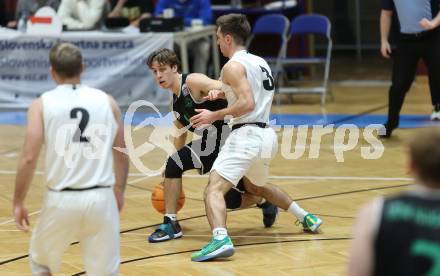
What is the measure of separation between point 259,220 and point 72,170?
3361 mm

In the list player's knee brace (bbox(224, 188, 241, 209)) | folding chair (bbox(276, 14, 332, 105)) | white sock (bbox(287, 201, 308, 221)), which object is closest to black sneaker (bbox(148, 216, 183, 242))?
player's knee brace (bbox(224, 188, 241, 209))

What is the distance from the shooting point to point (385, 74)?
1808cm

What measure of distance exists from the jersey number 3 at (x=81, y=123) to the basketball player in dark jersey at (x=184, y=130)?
2398 mm

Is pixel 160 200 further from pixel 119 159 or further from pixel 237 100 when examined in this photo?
pixel 119 159

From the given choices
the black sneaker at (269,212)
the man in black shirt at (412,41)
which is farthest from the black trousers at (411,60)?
the black sneaker at (269,212)

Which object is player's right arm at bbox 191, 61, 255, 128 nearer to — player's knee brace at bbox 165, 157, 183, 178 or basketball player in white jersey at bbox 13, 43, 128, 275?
player's knee brace at bbox 165, 157, 183, 178

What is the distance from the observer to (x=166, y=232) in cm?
746

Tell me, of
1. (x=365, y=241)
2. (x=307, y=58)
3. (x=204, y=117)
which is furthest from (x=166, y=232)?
(x=307, y=58)

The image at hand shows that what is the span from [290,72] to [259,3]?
142 centimetres

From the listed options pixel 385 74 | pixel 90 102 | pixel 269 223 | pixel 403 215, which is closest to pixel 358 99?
pixel 385 74

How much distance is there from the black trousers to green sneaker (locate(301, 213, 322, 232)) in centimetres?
448

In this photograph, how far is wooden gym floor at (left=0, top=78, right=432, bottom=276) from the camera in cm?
673

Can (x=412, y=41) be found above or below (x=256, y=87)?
below

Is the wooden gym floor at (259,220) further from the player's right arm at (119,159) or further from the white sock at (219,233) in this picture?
the player's right arm at (119,159)
